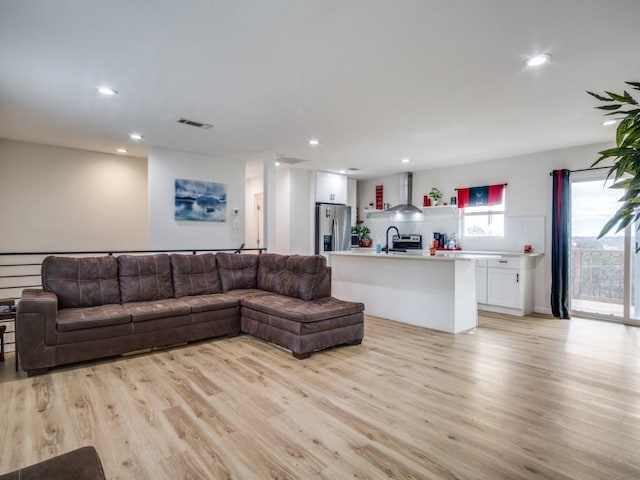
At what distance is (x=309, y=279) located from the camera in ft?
13.5

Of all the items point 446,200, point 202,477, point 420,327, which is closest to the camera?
point 202,477

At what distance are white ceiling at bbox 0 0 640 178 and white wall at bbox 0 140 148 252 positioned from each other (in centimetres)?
75

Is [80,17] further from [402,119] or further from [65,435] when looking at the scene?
[402,119]

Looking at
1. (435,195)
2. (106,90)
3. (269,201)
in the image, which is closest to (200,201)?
(269,201)

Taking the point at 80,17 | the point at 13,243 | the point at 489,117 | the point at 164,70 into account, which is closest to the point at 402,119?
the point at 489,117

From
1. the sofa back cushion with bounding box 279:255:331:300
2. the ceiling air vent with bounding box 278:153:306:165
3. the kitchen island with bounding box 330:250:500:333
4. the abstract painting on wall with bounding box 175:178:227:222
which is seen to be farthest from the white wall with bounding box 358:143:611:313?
the abstract painting on wall with bounding box 175:178:227:222

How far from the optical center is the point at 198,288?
4395mm

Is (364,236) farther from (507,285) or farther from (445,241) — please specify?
(507,285)

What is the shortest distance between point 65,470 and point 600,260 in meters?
6.53

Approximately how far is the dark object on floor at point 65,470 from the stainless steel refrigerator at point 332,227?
20.0 ft

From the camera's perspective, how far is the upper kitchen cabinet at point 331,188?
7.31 metres

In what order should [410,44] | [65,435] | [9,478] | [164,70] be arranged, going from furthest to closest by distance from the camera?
[164,70], [410,44], [65,435], [9,478]

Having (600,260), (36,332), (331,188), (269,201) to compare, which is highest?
(331,188)

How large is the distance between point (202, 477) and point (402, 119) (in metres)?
3.81
